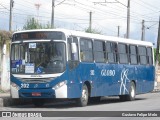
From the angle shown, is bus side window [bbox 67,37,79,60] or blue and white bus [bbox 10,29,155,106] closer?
blue and white bus [bbox 10,29,155,106]

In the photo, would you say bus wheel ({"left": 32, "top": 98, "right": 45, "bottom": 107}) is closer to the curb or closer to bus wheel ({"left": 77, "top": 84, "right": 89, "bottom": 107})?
the curb

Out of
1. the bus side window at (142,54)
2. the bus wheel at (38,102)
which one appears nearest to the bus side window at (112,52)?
the bus side window at (142,54)

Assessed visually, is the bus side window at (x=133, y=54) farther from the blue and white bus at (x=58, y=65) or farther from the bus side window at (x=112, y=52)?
the blue and white bus at (x=58, y=65)

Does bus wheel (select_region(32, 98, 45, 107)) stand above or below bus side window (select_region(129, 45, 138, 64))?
below

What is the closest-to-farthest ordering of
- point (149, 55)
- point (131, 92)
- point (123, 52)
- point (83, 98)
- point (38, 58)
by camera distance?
1. point (38, 58)
2. point (83, 98)
3. point (123, 52)
4. point (131, 92)
5. point (149, 55)

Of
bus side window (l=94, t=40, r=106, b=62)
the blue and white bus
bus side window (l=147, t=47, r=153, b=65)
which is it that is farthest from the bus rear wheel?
bus side window (l=94, t=40, r=106, b=62)

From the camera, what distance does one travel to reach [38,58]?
20484 mm

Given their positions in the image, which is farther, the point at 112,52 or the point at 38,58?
the point at 112,52

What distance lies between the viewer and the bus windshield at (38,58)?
20.2 meters

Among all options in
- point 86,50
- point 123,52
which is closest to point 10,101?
point 86,50

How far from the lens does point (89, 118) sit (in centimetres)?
1644

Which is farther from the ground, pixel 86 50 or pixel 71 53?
pixel 86 50

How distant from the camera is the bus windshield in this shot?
20188mm

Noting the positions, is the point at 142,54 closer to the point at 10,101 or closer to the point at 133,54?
the point at 133,54
